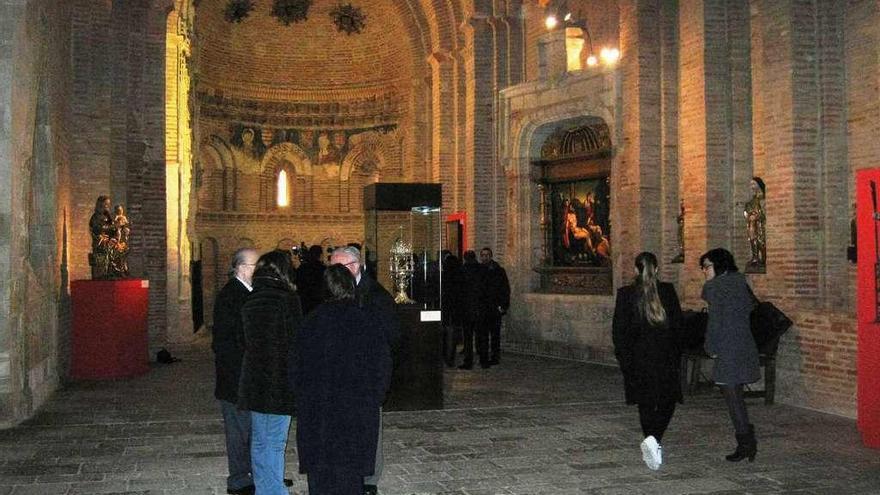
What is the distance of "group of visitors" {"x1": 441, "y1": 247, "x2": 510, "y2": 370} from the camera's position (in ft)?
43.5

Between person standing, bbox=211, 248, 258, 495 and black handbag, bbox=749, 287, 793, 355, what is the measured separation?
6094 millimetres

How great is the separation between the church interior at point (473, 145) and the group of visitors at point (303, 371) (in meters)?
4.02

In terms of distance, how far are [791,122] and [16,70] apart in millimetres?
8376

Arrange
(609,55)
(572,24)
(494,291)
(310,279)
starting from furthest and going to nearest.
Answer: (572,24) → (609,55) → (494,291) → (310,279)

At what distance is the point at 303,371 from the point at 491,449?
3492 millimetres

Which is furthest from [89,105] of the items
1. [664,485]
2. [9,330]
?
[664,485]

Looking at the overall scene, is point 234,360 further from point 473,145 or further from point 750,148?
point 473,145

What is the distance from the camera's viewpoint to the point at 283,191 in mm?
26797

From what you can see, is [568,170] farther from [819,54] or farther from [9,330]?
[9,330]

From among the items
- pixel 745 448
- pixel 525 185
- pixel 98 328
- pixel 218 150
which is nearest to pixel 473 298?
pixel 525 185

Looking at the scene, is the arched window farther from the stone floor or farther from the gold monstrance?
the gold monstrance

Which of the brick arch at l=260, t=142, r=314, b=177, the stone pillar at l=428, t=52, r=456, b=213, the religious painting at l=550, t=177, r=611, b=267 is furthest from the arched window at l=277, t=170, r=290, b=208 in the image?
the religious painting at l=550, t=177, r=611, b=267

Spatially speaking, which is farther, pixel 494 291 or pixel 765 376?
pixel 494 291

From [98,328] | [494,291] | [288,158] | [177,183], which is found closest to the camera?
[98,328]
